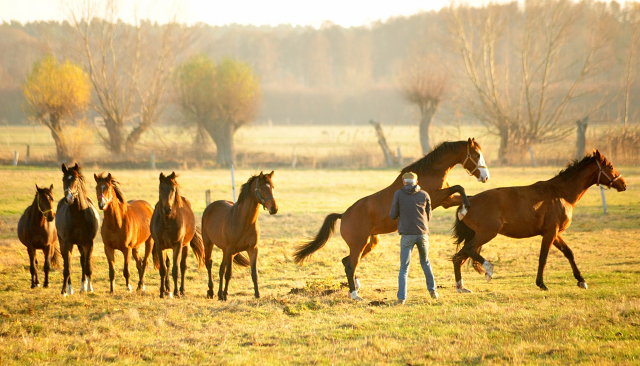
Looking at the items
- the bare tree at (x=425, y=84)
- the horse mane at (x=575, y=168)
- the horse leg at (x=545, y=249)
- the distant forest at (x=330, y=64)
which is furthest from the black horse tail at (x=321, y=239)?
the distant forest at (x=330, y=64)

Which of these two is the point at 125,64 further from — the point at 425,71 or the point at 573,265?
the point at 573,265

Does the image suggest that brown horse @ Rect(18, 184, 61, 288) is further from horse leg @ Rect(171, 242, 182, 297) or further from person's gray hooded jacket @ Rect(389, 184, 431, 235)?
person's gray hooded jacket @ Rect(389, 184, 431, 235)

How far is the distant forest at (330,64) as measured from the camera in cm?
4691

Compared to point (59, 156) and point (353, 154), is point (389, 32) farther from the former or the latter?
point (59, 156)

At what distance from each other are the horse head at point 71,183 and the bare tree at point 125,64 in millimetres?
28785

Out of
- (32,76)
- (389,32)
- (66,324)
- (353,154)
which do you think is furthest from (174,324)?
(389,32)

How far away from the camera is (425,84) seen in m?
36.0

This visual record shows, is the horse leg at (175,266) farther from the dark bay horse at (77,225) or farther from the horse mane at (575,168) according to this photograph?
the horse mane at (575,168)

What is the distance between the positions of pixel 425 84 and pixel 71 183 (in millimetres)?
29707

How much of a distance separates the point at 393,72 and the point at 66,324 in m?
87.6

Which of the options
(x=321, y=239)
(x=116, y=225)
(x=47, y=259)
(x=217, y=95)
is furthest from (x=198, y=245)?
(x=217, y=95)

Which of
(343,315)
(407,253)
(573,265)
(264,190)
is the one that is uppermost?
(264,190)

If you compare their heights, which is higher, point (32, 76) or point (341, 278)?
point (32, 76)

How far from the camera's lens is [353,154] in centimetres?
3497
